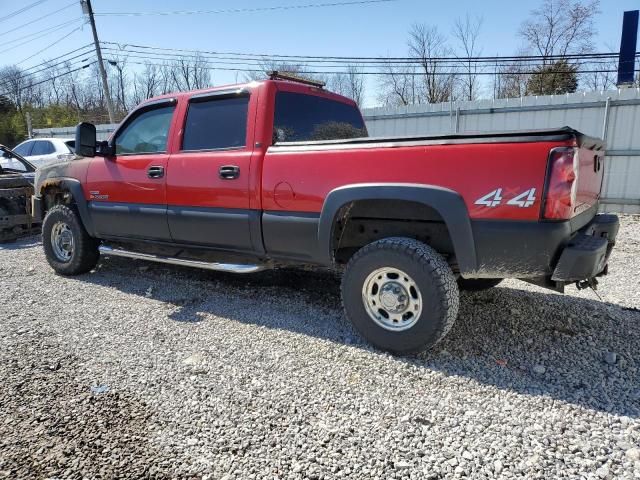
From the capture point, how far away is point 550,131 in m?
2.54

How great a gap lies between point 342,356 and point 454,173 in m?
1.45

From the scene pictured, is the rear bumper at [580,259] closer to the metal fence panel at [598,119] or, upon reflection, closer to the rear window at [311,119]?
the rear window at [311,119]

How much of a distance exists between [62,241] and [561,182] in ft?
17.6

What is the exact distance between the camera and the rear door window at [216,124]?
12.6 ft

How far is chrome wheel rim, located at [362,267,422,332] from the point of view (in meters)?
3.03

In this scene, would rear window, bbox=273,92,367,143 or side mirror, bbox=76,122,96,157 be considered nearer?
rear window, bbox=273,92,367,143

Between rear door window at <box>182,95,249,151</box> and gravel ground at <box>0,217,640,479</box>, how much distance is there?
1.50 meters

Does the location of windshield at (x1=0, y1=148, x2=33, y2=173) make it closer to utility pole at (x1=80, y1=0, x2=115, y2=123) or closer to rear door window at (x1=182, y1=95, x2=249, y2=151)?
rear door window at (x1=182, y1=95, x2=249, y2=151)

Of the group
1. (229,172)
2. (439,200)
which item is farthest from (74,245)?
(439,200)

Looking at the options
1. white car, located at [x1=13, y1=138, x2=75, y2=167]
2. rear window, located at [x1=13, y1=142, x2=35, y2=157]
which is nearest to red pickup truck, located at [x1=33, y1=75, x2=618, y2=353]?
white car, located at [x1=13, y1=138, x2=75, y2=167]

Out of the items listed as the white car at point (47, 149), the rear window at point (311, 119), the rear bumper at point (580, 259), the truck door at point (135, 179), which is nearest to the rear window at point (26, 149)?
the white car at point (47, 149)

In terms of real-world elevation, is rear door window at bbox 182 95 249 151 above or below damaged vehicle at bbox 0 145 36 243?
above

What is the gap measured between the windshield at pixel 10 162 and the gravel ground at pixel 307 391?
579cm

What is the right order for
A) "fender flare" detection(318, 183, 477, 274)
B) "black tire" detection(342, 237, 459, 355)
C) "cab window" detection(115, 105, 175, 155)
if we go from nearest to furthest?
"fender flare" detection(318, 183, 477, 274) < "black tire" detection(342, 237, 459, 355) < "cab window" detection(115, 105, 175, 155)
